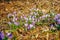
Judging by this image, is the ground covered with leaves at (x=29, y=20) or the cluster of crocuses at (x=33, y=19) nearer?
the ground covered with leaves at (x=29, y=20)

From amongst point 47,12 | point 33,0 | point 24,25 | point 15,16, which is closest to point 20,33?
point 24,25

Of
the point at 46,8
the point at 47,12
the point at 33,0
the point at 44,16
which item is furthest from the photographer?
the point at 33,0

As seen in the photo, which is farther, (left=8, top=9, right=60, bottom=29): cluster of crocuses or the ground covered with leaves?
(left=8, top=9, right=60, bottom=29): cluster of crocuses

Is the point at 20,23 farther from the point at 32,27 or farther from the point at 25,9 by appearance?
the point at 25,9

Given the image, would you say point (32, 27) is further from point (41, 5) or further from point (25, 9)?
point (41, 5)

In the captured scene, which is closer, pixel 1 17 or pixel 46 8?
pixel 1 17

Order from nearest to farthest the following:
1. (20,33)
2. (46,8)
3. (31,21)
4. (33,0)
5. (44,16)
Answer: (20,33) → (31,21) → (44,16) → (46,8) → (33,0)

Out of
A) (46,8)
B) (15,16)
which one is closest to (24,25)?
(15,16)
